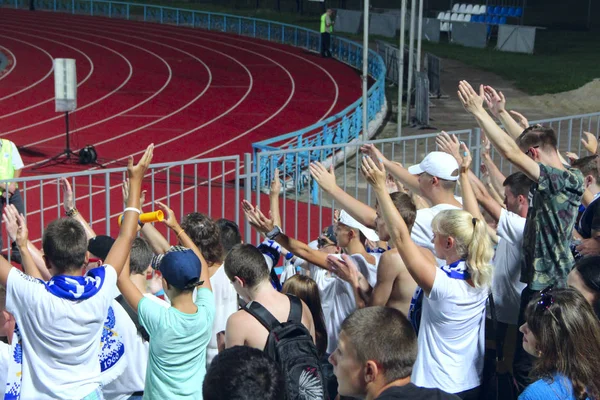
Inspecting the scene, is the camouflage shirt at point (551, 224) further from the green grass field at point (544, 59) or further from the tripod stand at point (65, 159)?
the green grass field at point (544, 59)

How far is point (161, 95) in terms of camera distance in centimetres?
2383

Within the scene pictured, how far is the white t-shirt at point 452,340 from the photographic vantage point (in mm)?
4676

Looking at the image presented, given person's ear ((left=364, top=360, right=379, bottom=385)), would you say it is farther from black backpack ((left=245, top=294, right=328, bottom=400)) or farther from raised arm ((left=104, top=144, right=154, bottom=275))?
raised arm ((left=104, top=144, right=154, bottom=275))

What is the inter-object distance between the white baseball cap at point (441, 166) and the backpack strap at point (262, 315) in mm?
1619

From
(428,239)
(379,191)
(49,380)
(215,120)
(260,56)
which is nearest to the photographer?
(49,380)

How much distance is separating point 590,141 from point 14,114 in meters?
17.0

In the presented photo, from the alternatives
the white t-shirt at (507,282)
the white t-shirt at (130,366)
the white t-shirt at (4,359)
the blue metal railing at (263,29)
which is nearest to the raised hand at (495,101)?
the white t-shirt at (507,282)

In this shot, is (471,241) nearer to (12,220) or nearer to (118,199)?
(12,220)

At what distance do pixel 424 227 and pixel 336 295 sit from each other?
70cm

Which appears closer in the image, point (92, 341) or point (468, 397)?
point (92, 341)

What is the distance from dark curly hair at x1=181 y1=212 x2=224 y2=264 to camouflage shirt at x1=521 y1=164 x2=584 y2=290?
1.87m

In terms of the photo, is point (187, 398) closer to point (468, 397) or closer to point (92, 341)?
point (92, 341)

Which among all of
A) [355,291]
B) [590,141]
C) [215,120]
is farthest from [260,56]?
[355,291]

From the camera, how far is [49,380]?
Answer: 4.26 meters
